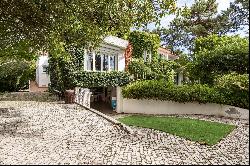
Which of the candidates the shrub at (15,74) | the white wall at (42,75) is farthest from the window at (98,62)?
the white wall at (42,75)

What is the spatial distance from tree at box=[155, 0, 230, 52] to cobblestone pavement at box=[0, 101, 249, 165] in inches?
1270

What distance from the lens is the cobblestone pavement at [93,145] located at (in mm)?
7586

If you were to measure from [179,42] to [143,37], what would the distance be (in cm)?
1579

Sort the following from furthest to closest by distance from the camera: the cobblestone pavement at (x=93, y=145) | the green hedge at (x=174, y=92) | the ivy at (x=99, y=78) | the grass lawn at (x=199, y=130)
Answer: the ivy at (x=99, y=78) < the green hedge at (x=174, y=92) < the grass lawn at (x=199, y=130) < the cobblestone pavement at (x=93, y=145)

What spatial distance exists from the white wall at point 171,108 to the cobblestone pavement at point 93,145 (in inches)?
260

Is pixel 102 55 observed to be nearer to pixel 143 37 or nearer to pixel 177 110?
pixel 143 37

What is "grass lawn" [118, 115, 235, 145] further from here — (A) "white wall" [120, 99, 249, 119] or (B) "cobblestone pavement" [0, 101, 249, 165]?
(A) "white wall" [120, 99, 249, 119]

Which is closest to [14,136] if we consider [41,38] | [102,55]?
[41,38]

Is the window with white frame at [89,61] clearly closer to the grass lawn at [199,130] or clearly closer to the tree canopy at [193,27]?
the grass lawn at [199,130]

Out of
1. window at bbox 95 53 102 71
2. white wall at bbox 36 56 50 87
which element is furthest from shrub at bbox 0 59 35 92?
window at bbox 95 53 102 71

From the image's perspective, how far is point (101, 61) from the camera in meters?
26.8

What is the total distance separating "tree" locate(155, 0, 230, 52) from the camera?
43641mm

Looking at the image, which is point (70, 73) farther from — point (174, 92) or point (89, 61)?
point (174, 92)

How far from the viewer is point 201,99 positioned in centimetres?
1903
